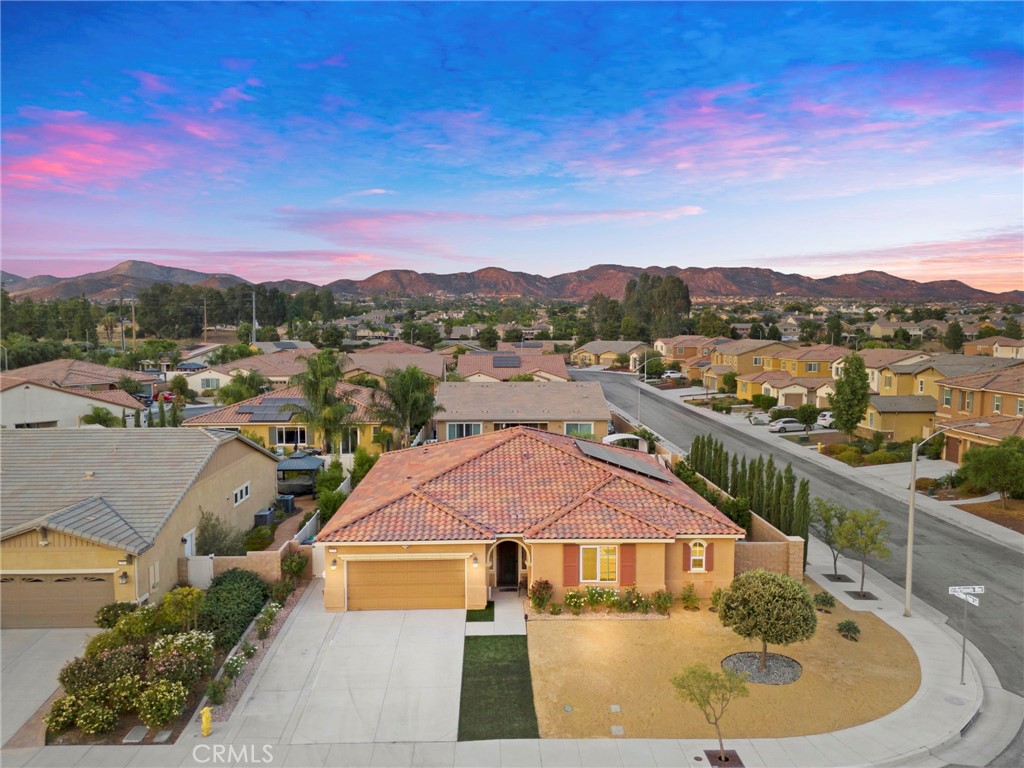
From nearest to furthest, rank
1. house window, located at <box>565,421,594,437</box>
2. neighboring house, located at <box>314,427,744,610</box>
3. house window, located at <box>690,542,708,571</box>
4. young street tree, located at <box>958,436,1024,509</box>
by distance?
neighboring house, located at <box>314,427,744,610</box>
house window, located at <box>690,542,708,571</box>
young street tree, located at <box>958,436,1024,509</box>
house window, located at <box>565,421,594,437</box>

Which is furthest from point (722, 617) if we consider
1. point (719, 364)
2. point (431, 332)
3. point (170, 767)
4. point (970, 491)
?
point (431, 332)

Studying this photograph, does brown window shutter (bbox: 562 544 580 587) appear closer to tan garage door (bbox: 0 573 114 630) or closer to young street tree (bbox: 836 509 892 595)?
young street tree (bbox: 836 509 892 595)

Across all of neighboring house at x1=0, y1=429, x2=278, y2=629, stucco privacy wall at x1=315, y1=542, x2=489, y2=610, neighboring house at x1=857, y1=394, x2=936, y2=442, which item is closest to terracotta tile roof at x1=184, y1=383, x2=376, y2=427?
neighboring house at x1=0, y1=429, x2=278, y2=629

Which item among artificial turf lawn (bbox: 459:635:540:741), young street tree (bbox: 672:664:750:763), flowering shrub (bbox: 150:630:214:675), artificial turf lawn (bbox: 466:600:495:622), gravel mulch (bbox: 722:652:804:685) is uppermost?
young street tree (bbox: 672:664:750:763)

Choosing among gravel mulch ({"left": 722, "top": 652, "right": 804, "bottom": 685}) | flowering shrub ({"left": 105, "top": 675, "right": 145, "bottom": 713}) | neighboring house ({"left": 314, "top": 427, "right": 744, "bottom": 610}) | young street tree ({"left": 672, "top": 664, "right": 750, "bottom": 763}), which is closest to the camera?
young street tree ({"left": 672, "top": 664, "right": 750, "bottom": 763})

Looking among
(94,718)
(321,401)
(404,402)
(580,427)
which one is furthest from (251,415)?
(94,718)

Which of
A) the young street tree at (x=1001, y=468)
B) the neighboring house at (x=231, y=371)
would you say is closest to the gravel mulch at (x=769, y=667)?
the young street tree at (x=1001, y=468)
